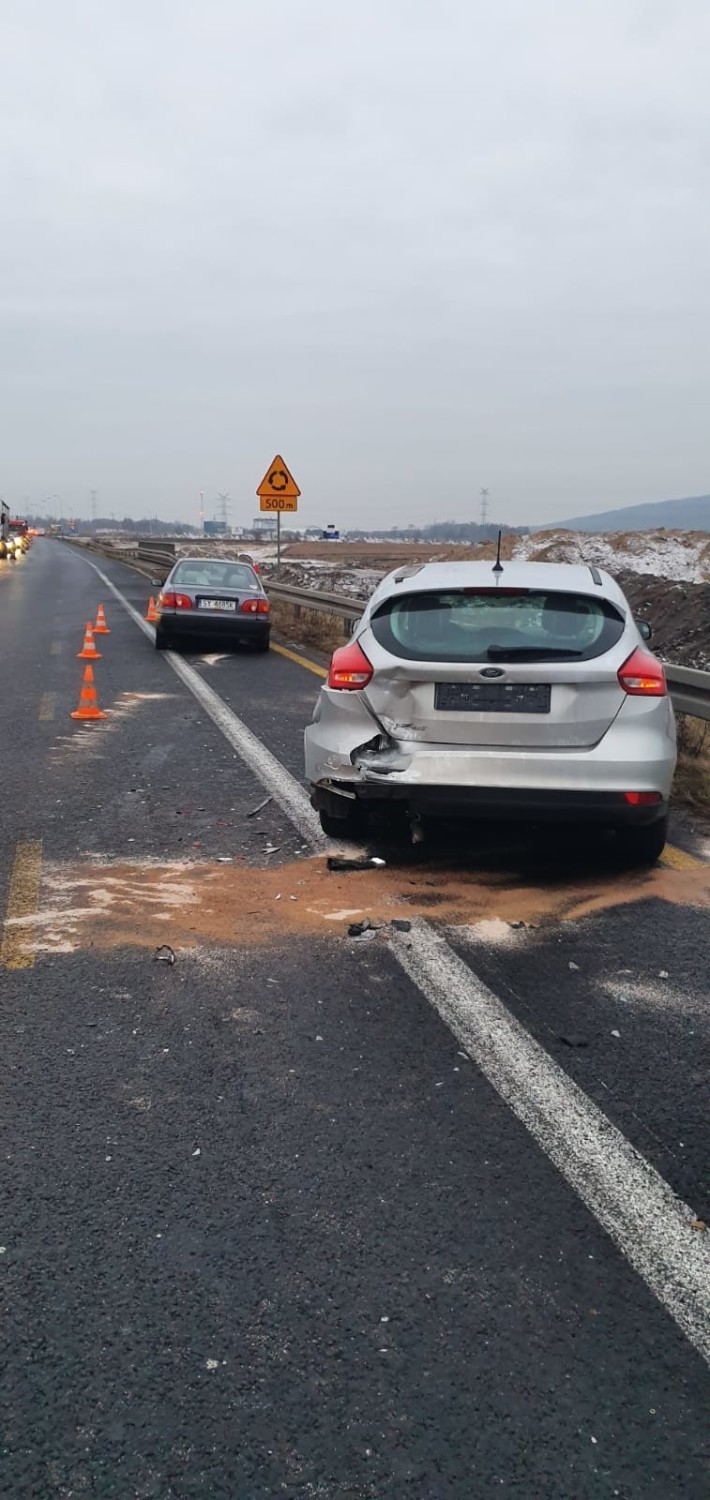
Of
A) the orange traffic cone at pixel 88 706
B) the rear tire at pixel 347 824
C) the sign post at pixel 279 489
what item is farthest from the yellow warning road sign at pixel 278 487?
the rear tire at pixel 347 824

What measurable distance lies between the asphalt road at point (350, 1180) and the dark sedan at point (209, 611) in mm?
10118

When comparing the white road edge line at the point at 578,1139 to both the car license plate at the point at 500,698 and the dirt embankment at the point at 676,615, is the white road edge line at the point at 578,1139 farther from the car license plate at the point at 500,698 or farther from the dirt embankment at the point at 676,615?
the dirt embankment at the point at 676,615

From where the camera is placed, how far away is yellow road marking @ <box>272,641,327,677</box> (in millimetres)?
14337

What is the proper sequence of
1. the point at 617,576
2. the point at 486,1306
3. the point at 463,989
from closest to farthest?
the point at 486,1306, the point at 463,989, the point at 617,576

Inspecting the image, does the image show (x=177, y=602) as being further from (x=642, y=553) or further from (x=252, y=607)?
(x=642, y=553)

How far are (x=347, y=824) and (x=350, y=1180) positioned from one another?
333 centimetres

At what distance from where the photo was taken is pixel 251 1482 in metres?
1.98

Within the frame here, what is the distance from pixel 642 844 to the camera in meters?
5.73

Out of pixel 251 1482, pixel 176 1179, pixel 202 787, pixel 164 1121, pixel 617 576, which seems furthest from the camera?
pixel 617 576

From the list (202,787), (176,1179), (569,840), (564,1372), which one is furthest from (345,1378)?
(202,787)

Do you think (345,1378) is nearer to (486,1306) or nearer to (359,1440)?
(359,1440)

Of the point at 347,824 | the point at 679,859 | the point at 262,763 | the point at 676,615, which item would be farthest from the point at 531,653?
the point at 676,615

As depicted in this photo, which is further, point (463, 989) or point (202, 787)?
point (202, 787)

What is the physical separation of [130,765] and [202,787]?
A: 37.0 inches
